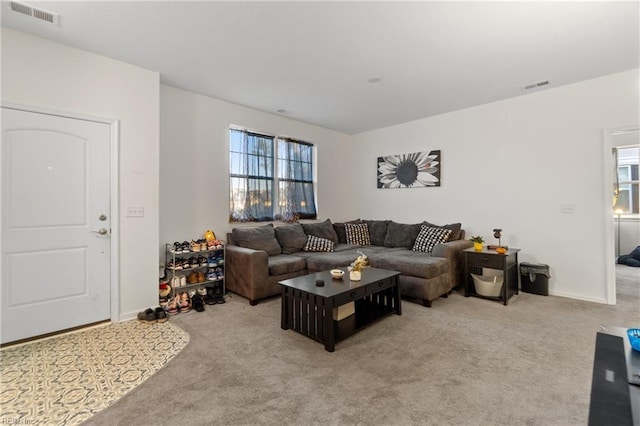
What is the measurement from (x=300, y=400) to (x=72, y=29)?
3.39m

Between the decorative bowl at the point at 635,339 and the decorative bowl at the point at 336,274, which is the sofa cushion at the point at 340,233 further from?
the decorative bowl at the point at 635,339

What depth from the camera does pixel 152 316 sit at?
9.91ft

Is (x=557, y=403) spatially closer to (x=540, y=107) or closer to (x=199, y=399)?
(x=199, y=399)

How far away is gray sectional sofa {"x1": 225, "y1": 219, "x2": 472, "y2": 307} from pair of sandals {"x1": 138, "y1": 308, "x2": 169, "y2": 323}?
90cm

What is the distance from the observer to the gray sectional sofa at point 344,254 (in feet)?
11.5

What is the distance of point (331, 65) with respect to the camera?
3.09m

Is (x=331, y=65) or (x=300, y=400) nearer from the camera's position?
Result: (x=300, y=400)

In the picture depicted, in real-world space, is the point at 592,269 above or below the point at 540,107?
below

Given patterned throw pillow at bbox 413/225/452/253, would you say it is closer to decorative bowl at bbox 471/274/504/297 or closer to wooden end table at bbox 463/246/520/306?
wooden end table at bbox 463/246/520/306

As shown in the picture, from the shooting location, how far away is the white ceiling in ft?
7.34

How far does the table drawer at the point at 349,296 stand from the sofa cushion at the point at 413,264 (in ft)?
3.17

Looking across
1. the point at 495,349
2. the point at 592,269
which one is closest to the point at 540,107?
the point at 592,269

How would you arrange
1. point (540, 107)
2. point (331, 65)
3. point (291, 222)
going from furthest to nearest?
point (291, 222), point (540, 107), point (331, 65)

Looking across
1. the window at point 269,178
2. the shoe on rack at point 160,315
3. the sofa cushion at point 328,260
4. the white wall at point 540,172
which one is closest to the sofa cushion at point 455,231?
the white wall at point 540,172
